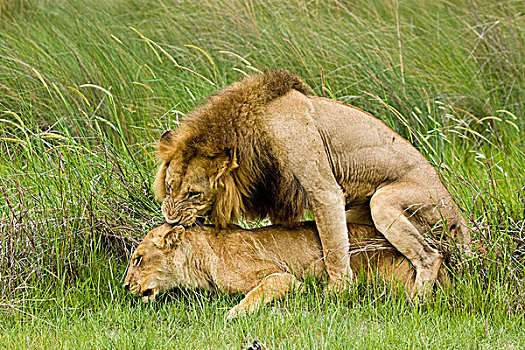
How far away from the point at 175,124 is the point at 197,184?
2.10 m

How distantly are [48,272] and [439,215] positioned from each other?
2.68 m

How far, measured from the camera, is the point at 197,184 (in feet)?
16.0

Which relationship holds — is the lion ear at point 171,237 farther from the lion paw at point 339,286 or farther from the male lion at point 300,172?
the lion paw at point 339,286

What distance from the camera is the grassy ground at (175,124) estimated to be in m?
4.59

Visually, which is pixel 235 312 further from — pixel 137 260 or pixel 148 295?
pixel 137 260

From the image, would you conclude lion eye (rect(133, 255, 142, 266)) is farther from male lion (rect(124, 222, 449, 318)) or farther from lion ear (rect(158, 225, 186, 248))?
lion ear (rect(158, 225, 186, 248))

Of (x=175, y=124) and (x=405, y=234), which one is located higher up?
(x=175, y=124)

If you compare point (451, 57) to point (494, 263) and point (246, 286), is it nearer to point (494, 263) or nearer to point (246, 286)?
point (494, 263)

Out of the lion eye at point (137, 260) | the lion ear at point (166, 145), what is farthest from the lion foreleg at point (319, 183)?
the lion eye at point (137, 260)

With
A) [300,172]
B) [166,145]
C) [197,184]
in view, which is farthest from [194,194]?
[300,172]

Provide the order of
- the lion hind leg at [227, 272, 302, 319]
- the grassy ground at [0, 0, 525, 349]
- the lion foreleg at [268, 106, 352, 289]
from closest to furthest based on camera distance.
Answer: the grassy ground at [0, 0, 525, 349] < the lion hind leg at [227, 272, 302, 319] < the lion foreleg at [268, 106, 352, 289]

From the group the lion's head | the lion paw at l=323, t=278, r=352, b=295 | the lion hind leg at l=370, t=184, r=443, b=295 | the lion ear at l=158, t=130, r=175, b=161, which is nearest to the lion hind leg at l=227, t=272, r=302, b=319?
the lion paw at l=323, t=278, r=352, b=295

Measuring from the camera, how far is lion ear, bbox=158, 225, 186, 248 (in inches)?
193

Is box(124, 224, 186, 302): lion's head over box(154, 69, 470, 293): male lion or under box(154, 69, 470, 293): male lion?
under
